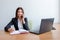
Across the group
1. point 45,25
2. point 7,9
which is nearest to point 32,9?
point 7,9

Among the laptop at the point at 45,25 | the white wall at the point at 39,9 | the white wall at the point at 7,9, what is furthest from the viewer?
the white wall at the point at 39,9

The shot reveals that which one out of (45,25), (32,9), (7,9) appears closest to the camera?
(45,25)

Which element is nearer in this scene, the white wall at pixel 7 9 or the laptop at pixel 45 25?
the laptop at pixel 45 25

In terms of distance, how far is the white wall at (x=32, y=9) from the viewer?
4.05 meters

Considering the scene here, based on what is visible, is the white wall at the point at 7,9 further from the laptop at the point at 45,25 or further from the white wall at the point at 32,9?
the laptop at the point at 45,25

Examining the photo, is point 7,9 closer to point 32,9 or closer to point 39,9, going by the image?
point 32,9

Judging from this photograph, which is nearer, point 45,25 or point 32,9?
point 45,25

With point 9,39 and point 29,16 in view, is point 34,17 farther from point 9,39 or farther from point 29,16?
point 9,39

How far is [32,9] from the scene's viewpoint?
421 cm

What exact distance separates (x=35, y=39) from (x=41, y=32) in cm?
44

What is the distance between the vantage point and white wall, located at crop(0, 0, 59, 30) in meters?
4.05

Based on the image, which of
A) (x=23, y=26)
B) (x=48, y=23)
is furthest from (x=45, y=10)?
(x=48, y=23)

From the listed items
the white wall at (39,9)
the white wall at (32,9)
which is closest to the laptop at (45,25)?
the white wall at (32,9)

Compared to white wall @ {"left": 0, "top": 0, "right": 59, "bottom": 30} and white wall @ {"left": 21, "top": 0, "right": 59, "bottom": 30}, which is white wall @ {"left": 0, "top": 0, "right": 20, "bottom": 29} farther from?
white wall @ {"left": 21, "top": 0, "right": 59, "bottom": 30}
